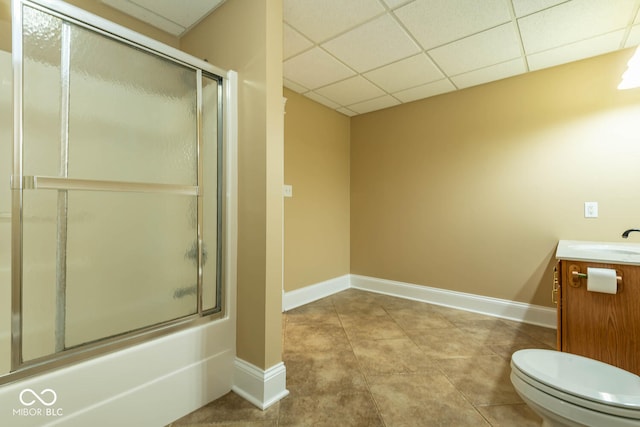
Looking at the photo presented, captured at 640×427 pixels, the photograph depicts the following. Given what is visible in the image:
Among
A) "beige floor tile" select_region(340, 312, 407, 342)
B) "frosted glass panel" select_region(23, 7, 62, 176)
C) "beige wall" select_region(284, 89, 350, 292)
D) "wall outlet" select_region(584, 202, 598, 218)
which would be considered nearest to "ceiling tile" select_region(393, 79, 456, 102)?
"beige wall" select_region(284, 89, 350, 292)

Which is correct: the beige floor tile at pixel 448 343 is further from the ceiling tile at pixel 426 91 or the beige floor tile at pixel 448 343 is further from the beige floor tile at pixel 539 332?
the ceiling tile at pixel 426 91

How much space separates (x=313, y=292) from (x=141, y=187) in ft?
7.56

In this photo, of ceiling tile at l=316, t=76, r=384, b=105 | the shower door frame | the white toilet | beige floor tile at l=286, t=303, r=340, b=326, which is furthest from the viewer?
ceiling tile at l=316, t=76, r=384, b=105

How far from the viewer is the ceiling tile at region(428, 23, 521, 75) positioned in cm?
206

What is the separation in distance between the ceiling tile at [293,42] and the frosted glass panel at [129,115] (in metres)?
0.86

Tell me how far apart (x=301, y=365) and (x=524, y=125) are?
290 centimetres

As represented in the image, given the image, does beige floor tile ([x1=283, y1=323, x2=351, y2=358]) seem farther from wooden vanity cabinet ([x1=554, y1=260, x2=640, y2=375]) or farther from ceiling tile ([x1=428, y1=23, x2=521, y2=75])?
ceiling tile ([x1=428, y1=23, x2=521, y2=75])

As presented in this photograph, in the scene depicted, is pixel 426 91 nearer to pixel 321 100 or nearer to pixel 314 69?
pixel 321 100

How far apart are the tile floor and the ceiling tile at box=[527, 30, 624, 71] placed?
2.35 meters

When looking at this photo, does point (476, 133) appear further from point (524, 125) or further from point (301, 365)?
point (301, 365)

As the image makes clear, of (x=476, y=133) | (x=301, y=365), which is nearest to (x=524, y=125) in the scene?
(x=476, y=133)

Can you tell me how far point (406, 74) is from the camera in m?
2.66

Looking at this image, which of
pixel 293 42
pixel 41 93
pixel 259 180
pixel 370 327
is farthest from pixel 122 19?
pixel 370 327

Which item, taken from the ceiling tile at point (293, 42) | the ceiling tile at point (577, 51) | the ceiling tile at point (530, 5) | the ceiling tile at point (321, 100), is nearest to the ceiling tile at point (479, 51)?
the ceiling tile at point (530, 5)
